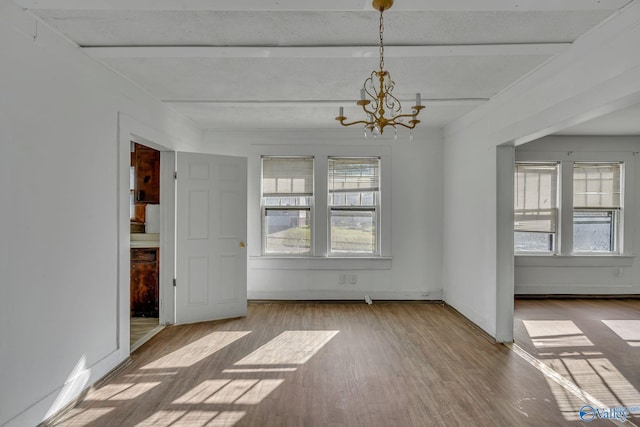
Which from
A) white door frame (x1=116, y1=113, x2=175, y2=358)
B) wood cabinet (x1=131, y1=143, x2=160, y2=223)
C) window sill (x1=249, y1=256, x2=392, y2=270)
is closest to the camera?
white door frame (x1=116, y1=113, x2=175, y2=358)

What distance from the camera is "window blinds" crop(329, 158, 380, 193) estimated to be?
5.51m

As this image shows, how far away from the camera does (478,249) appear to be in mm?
4309

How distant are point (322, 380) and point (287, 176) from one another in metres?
3.26

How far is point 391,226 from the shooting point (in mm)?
5449

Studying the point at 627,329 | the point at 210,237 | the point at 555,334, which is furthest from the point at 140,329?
the point at 627,329

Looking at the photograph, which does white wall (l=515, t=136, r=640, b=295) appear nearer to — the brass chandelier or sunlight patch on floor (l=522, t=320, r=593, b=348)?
sunlight patch on floor (l=522, t=320, r=593, b=348)

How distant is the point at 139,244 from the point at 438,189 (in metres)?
4.28

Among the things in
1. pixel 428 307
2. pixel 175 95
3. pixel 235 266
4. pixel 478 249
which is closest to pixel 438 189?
pixel 478 249

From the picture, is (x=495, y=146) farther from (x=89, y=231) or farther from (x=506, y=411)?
(x=89, y=231)

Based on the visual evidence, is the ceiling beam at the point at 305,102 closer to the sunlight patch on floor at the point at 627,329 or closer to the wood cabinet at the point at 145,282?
the wood cabinet at the point at 145,282

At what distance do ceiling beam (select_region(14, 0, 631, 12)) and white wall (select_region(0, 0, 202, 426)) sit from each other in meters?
0.51

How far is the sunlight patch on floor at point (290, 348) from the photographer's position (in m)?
3.33

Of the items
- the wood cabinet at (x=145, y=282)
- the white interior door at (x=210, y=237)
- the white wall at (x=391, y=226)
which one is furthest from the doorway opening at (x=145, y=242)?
the white wall at (x=391, y=226)

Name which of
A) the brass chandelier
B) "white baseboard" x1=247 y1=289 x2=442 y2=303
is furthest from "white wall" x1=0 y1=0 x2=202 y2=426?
"white baseboard" x1=247 y1=289 x2=442 y2=303
